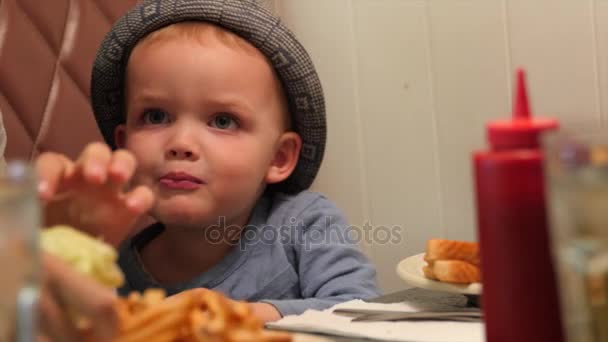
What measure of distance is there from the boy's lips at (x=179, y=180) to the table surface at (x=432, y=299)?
34cm

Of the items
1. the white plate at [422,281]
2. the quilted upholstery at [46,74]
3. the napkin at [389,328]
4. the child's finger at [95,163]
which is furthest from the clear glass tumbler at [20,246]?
the quilted upholstery at [46,74]

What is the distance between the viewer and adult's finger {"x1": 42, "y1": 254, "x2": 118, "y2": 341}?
527mm

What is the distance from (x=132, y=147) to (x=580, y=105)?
0.86 m

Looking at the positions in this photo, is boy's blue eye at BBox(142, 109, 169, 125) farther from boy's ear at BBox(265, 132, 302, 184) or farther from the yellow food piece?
the yellow food piece

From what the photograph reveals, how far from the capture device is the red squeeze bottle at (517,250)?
1.85ft

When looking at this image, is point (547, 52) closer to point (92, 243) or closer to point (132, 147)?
point (132, 147)

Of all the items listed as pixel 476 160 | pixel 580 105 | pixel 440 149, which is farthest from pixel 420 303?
pixel 440 149

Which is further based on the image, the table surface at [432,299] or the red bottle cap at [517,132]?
the table surface at [432,299]

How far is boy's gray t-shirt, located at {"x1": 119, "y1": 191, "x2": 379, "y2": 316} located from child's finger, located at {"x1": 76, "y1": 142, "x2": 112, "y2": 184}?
68 centimetres

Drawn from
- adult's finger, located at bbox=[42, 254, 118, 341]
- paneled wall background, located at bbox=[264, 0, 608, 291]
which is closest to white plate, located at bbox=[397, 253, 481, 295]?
adult's finger, located at bbox=[42, 254, 118, 341]

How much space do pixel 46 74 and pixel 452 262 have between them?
0.99 m

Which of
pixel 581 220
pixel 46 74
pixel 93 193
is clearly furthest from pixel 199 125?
pixel 581 220

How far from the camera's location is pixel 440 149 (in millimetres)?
1970

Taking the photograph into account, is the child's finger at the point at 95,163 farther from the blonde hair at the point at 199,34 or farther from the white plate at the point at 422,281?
the blonde hair at the point at 199,34
